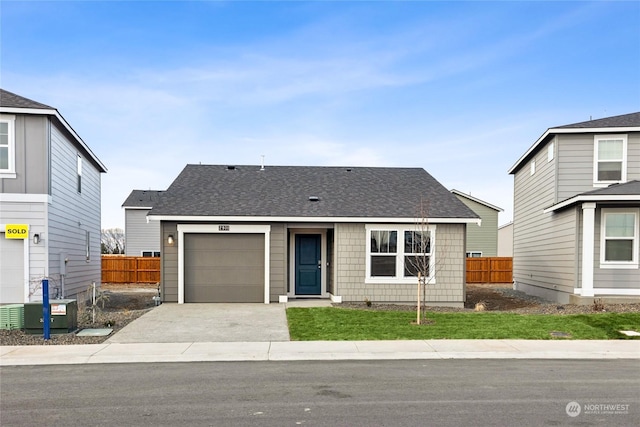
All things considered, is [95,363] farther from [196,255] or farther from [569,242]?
[569,242]

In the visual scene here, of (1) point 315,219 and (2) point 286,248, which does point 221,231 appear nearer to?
(2) point 286,248

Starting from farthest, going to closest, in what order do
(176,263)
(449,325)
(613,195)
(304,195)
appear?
(304,195) < (176,263) < (613,195) < (449,325)

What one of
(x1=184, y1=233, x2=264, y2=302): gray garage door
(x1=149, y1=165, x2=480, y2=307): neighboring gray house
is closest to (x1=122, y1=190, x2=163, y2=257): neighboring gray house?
(x1=149, y1=165, x2=480, y2=307): neighboring gray house

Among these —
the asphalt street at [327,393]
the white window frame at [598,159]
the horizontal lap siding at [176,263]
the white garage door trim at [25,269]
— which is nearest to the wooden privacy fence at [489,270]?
the white window frame at [598,159]

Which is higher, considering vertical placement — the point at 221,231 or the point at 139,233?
the point at 221,231

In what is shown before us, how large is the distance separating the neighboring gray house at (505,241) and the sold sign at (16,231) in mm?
34443

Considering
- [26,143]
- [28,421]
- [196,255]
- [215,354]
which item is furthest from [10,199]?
[28,421]

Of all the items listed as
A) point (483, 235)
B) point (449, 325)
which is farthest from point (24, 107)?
point (483, 235)

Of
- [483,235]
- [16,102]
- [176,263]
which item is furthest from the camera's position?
[483,235]

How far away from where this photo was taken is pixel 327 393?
6.74 metres

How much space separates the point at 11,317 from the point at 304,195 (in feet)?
31.2

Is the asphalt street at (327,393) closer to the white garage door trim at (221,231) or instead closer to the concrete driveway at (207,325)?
the concrete driveway at (207,325)

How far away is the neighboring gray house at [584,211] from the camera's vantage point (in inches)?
604

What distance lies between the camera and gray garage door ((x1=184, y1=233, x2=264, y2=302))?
16.0 metres
